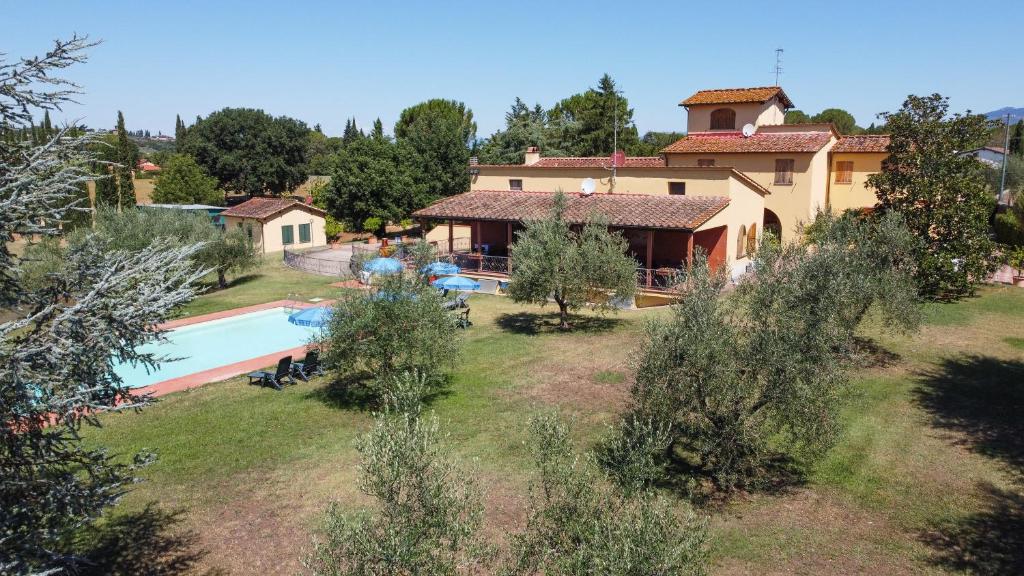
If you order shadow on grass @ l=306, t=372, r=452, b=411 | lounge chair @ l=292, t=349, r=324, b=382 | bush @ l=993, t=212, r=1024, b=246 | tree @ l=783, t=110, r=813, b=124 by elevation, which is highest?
tree @ l=783, t=110, r=813, b=124

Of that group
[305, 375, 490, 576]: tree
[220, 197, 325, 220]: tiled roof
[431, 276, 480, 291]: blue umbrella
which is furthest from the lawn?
[220, 197, 325, 220]: tiled roof

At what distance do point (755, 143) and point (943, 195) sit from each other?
1097cm

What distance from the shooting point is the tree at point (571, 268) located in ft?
70.9

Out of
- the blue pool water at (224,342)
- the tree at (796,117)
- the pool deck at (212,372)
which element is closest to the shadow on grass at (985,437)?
the pool deck at (212,372)

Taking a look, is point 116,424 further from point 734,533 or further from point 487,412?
point 734,533

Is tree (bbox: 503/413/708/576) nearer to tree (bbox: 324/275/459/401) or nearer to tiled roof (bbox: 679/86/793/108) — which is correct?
tree (bbox: 324/275/459/401)

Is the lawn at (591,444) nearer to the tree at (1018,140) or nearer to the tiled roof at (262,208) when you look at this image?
the tiled roof at (262,208)

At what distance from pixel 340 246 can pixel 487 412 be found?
112 feet

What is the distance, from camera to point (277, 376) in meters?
18.1

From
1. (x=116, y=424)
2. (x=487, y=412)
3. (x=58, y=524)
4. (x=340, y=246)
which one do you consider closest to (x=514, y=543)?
(x=58, y=524)

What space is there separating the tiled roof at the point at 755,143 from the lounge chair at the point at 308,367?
2428 cm

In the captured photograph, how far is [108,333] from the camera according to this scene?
6574 mm

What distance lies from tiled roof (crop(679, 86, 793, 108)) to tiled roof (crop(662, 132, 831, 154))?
2.04 m

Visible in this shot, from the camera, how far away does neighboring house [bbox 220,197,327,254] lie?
4253cm
